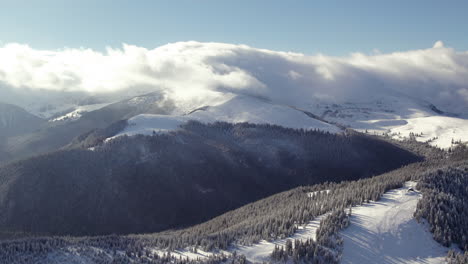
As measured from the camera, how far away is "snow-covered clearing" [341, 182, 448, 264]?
4331 inches

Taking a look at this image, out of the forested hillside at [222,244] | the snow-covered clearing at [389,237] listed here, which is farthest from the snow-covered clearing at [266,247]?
the snow-covered clearing at [389,237]

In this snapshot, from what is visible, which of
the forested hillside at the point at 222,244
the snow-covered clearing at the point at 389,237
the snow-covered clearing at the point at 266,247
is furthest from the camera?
the snow-covered clearing at the point at 389,237

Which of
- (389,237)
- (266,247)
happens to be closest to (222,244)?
(266,247)

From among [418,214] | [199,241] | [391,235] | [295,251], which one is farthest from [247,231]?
[418,214]

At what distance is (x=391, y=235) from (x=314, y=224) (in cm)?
2185

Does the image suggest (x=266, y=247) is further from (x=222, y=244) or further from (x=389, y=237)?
(x=389, y=237)

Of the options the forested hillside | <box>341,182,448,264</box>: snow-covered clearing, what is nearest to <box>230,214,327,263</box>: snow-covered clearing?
the forested hillside

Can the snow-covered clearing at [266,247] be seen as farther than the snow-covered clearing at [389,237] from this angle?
No

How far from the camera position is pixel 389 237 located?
386 feet

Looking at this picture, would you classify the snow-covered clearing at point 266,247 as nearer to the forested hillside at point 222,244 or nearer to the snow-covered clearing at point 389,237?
the forested hillside at point 222,244

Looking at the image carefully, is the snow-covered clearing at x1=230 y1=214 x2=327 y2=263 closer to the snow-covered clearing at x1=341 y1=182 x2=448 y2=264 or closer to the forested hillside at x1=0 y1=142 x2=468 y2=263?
the forested hillside at x1=0 y1=142 x2=468 y2=263

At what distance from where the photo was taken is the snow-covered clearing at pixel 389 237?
110 metres

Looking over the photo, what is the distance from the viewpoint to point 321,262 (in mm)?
103000

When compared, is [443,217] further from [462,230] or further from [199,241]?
[199,241]
